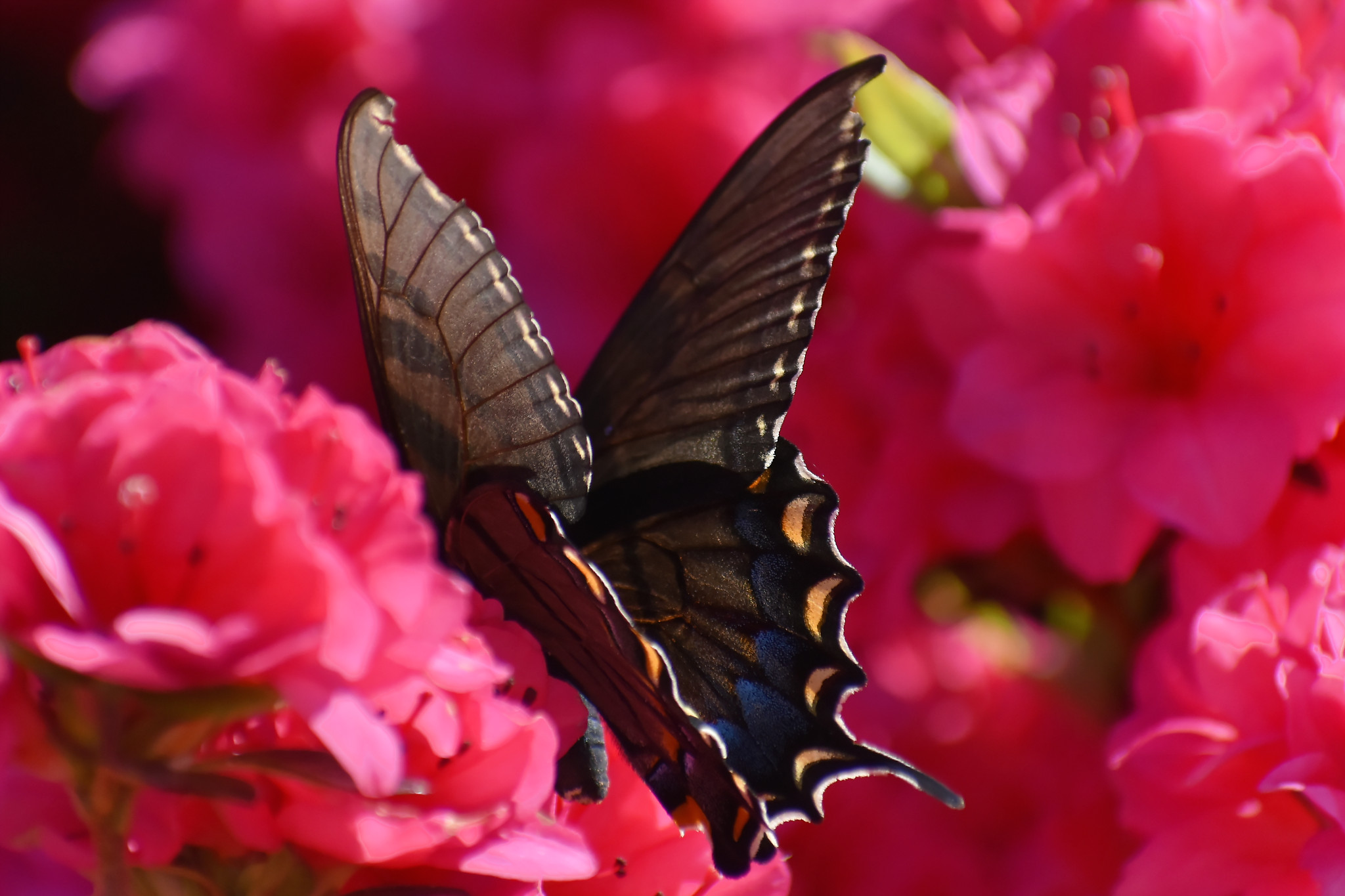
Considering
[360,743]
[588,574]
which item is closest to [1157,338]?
[588,574]

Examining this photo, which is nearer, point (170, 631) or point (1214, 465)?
point (170, 631)

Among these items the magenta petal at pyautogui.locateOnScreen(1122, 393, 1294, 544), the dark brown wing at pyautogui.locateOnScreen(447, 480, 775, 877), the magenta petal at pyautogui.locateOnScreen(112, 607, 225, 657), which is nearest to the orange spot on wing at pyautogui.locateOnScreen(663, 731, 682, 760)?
the dark brown wing at pyautogui.locateOnScreen(447, 480, 775, 877)

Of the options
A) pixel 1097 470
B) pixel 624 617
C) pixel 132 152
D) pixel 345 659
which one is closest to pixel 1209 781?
pixel 1097 470

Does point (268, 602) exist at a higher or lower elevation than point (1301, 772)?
higher

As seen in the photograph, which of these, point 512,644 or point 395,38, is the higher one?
point 395,38

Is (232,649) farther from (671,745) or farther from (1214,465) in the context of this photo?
(1214,465)

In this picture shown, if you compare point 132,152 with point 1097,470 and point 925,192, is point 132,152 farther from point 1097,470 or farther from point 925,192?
point 1097,470

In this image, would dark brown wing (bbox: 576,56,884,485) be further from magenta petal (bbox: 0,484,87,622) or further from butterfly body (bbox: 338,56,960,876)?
magenta petal (bbox: 0,484,87,622)

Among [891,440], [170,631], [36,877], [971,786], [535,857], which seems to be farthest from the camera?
[971,786]
